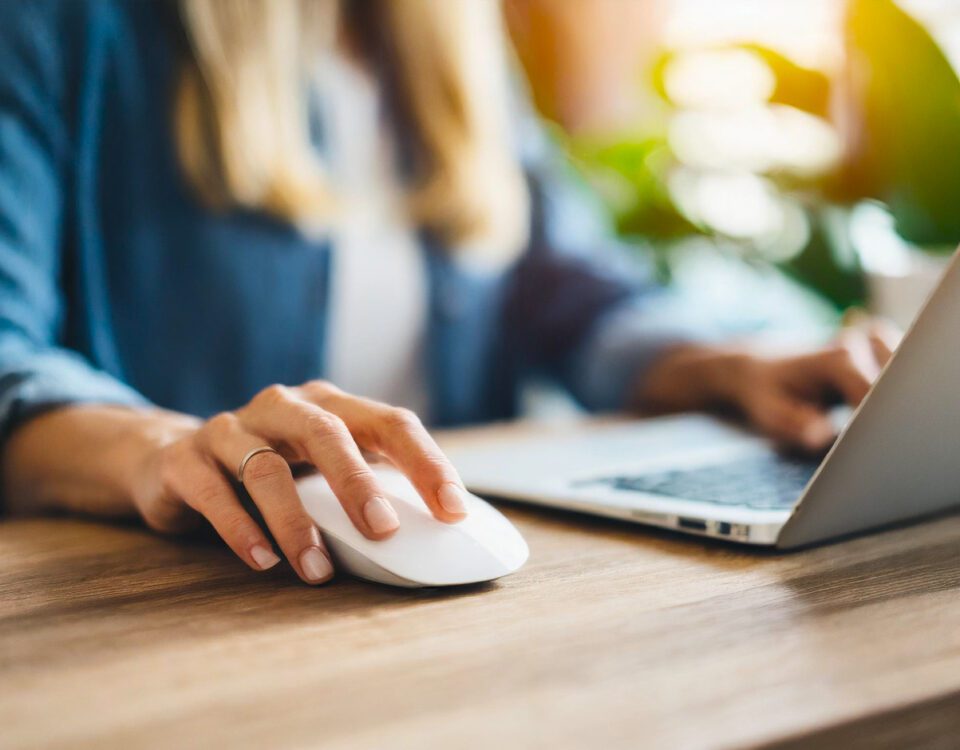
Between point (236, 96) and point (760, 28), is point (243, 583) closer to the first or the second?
point (236, 96)

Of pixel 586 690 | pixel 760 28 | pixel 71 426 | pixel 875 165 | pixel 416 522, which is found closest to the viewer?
pixel 586 690

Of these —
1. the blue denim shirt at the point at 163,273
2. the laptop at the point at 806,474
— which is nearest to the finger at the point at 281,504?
the laptop at the point at 806,474

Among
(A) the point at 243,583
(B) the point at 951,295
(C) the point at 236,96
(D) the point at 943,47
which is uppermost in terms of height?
(D) the point at 943,47

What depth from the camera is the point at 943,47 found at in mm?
1071

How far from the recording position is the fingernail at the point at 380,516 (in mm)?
400

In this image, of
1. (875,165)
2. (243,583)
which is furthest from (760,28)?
(243,583)

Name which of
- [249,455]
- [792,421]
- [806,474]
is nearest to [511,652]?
[249,455]

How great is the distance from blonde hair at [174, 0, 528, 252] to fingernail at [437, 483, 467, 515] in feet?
2.45

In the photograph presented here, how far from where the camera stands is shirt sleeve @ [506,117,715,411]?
3.59 feet

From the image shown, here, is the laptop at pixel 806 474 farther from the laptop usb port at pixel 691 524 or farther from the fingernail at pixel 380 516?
the fingernail at pixel 380 516

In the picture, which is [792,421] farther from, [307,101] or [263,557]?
[307,101]

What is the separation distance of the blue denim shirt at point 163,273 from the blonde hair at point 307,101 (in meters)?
0.03

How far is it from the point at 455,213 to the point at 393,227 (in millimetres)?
90

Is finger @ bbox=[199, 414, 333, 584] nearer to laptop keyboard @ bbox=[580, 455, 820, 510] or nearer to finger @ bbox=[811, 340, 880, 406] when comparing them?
laptop keyboard @ bbox=[580, 455, 820, 510]
